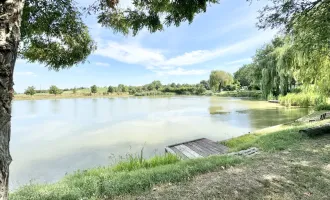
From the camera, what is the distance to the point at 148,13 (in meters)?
2.68

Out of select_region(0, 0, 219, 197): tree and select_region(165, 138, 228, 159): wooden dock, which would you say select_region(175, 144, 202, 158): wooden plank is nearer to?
select_region(165, 138, 228, 159): wooden dock

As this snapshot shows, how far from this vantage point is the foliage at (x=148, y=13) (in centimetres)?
246

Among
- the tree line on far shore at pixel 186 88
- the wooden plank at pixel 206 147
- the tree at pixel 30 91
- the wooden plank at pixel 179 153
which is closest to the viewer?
the wooden plank at pixel 179 153

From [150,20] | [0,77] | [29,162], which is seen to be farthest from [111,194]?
[29,162]

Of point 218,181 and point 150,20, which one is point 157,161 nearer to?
point 218,181

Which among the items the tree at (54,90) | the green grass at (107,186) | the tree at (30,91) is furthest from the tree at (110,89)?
the green grass at (107,186)

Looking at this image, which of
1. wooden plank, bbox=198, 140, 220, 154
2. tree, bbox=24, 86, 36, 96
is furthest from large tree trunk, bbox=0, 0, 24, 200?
tree, bbox=24, 86, 36, 96

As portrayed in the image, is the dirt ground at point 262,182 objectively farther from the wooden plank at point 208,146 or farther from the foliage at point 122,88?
the foliage at point 122,88

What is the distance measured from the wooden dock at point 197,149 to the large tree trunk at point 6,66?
433 centimetres

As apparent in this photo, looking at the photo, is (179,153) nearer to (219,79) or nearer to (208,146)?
(208,146)

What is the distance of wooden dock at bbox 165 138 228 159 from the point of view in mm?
Result: 5086

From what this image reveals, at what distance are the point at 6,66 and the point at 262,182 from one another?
2632 mm

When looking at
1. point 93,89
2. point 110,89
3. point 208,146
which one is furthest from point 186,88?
point 208,146

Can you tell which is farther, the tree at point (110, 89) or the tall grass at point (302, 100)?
the tree at point (110, 89)
